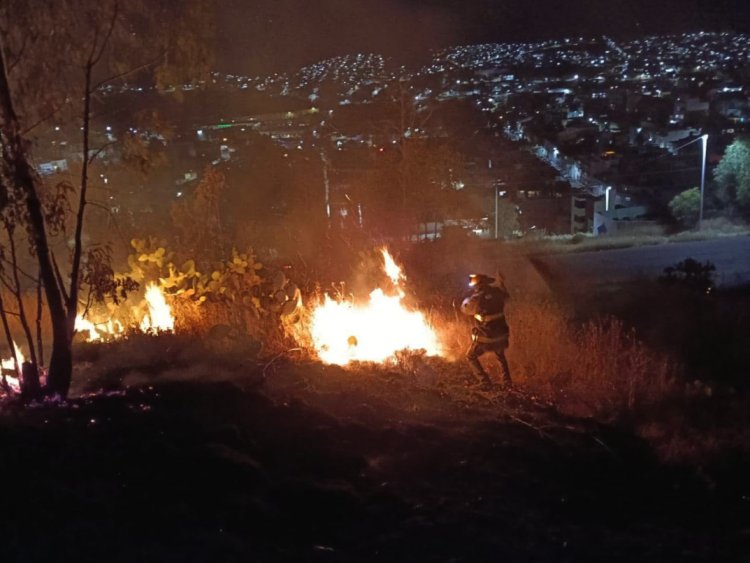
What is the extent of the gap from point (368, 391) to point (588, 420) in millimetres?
2072

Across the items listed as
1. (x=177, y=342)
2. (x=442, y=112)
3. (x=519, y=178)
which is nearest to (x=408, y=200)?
(x=442, y=112)

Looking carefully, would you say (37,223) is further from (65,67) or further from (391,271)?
(391,271)

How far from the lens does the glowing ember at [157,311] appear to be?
10.6m

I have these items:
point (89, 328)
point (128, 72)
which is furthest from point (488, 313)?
point (89, 328)

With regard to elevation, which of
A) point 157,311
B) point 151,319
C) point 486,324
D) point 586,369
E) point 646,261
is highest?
point 486,324

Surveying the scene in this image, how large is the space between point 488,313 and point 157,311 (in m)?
5.26

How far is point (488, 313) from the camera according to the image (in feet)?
25.0

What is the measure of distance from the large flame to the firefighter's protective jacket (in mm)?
1166

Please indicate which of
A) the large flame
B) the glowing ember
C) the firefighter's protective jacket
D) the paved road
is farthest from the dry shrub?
the paved road

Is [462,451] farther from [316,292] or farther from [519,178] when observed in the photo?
[519,178]

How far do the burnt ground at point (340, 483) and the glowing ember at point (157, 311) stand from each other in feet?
10.5

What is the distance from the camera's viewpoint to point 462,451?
238 inches

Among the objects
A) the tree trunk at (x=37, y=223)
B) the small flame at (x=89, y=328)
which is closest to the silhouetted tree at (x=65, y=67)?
the tree trunk at (x=37, y=223)

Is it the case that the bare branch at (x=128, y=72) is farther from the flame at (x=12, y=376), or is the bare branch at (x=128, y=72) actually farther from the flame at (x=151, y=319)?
the flame at (x=151, y=319)
